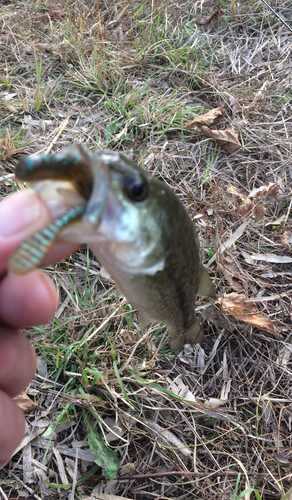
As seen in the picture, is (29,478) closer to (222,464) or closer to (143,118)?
(222,464)

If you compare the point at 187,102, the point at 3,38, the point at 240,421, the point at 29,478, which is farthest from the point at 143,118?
the point at 29,478

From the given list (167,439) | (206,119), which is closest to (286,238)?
(206,119)

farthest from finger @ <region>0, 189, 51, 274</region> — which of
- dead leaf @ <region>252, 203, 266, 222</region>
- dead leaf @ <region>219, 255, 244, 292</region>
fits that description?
dead leaf @ <region>252, 203, 266, 222</region>

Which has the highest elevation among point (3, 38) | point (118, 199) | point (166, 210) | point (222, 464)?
point (3, 38)

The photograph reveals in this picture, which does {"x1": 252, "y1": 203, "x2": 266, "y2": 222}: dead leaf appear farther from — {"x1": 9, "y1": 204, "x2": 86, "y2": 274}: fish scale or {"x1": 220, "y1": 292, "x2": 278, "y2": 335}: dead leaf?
{"x1": 9, "y1": 204, "x2": 86, "y2": 274}: fish scale

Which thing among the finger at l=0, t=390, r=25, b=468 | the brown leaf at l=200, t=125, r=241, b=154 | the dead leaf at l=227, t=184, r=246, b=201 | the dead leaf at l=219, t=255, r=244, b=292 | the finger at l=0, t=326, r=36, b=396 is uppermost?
the finger at l=0, t=326, r=36, b=396

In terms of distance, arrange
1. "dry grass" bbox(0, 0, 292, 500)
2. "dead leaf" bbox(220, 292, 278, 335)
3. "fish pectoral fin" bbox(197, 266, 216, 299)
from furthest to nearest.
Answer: "dead leaf" bbox(220, 292, 278, 335)
"dry grass" bbox(0, 0, 292, 500)
"fish pectoral fin" bbox(197, 266, 216, 299)

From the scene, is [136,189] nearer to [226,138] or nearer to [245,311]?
[245,311]
